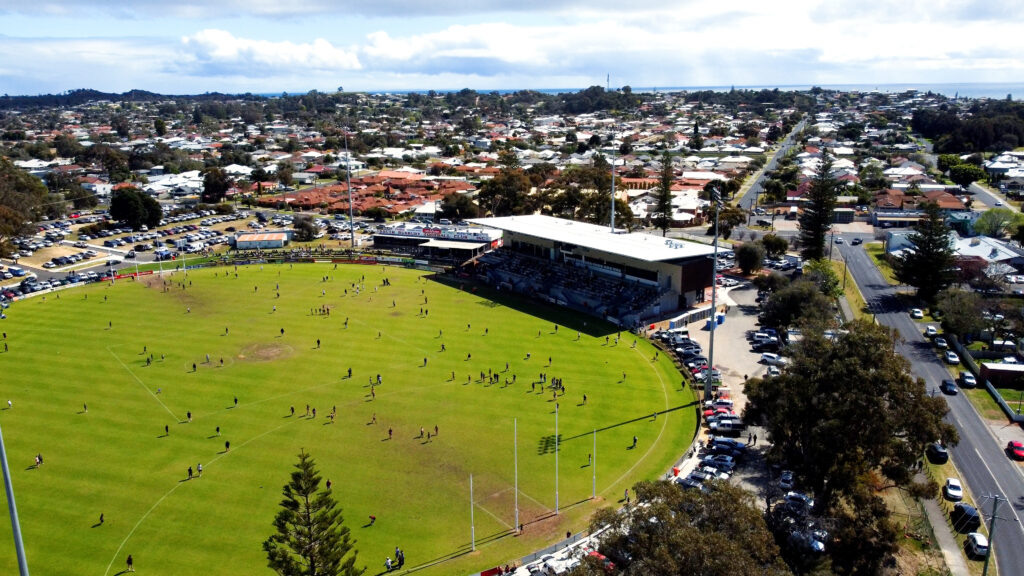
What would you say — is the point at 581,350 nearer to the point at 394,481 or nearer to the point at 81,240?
the point at 394,481

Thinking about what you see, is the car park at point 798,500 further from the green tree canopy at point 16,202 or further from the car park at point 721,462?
the green tree canopy at point 16,202

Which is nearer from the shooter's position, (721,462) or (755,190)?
(721,462)

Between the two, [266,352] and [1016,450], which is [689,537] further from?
[266,352]

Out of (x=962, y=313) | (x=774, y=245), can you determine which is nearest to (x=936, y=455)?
(x=962, y=313)

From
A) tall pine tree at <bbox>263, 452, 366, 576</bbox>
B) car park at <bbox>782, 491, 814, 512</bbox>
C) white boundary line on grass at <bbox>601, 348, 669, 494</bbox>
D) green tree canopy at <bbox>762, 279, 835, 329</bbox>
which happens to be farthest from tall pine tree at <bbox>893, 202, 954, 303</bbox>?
tall pine tree at <bbox>263, 452, 366, 576</bbox>

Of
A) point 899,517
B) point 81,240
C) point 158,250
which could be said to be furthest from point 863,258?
point 81,240

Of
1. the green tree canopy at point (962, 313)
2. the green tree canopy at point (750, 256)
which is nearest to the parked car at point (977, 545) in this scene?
the green tree canopy at point (962, 313)
